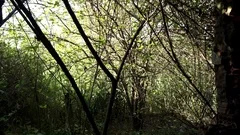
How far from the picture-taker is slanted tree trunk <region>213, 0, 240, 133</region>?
77.6 inches

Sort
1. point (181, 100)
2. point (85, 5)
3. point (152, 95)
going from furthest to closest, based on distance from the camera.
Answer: point (152, 95) → point (85, 5) → point (181, 100)

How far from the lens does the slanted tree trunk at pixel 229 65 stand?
1971mm

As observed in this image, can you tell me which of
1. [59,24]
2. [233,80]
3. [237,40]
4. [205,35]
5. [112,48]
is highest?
[59,24]

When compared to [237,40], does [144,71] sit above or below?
above

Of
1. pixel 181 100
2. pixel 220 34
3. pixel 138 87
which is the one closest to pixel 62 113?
pixel 138 87

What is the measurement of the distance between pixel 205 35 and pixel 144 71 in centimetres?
274

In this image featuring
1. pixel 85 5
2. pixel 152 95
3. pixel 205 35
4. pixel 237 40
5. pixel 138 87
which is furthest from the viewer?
pixel 138 87

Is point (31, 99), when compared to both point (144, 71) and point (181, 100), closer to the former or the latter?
point (144, 71)

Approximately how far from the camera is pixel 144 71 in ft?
19.1

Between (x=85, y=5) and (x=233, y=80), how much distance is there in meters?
3.75

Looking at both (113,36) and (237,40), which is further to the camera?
(113,36)

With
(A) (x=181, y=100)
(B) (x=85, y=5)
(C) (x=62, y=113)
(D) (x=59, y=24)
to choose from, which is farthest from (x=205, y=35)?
(C) (x=62, y=113)

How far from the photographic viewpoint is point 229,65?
2.01 metres

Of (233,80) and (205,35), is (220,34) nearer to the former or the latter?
(233,80)
